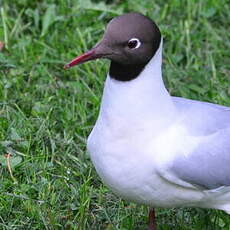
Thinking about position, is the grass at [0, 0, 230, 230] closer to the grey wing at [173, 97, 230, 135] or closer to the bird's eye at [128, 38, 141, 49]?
the grey wing at [173, 97, 230, 135]

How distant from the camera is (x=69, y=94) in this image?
5176 mm

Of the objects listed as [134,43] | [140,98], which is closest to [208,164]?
[140,98]

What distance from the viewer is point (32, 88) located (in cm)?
522

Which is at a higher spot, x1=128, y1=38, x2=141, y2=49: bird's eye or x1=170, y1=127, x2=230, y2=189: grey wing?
x1=128, y1=38, x2=141, y2=49: bird's eye

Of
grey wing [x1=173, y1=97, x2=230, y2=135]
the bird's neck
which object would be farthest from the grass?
the bird's neck

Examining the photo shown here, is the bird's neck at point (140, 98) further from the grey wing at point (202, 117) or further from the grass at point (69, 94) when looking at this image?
the grass at point (69, 94)

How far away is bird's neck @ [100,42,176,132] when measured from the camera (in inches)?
141

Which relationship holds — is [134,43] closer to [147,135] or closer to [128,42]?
[128,42]

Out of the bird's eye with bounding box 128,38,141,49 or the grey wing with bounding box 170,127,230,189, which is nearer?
the bird's eye with bounding box 128,38,141,49

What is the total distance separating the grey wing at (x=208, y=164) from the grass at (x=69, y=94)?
512 millimetres

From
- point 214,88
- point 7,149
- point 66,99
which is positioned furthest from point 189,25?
point 7,149

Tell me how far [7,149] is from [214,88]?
138 cm

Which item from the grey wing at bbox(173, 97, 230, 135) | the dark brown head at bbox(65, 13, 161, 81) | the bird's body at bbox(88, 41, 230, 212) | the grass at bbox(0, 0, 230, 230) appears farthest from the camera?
the grass at bbox(0, 0, 230, 230)

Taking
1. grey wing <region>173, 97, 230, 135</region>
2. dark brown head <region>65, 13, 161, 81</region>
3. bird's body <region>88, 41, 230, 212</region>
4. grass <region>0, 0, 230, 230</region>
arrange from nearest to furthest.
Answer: dark brown head <region>65, 13, 161, 81</region>, bird's body <region>88, 41, 230, 212</region>, grey wing <region>173, 97, 230, 135</region>, grass <region>0, 0, 230, 230</region>
